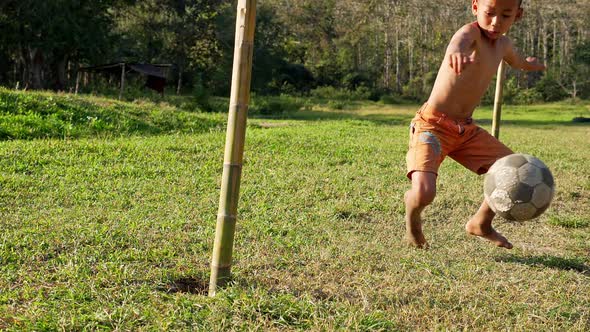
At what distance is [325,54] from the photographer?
42.5 metres

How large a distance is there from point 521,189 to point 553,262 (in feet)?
2.06

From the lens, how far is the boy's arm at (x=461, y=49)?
3.48 metres

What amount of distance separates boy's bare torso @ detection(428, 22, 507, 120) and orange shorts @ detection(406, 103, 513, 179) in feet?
0.20

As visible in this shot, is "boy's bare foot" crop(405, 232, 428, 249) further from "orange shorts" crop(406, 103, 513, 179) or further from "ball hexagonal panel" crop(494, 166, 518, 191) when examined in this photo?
"ball hexagonal panel" crop(494, 166, 518, 191)

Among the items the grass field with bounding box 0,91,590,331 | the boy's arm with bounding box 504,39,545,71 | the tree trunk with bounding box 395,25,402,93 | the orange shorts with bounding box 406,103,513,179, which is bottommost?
the grass field with bounding box 0,91,590,331

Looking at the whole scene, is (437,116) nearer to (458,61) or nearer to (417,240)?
(458,61)

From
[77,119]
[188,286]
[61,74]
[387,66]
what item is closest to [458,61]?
[188,286]

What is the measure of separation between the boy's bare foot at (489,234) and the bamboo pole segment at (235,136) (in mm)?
1995

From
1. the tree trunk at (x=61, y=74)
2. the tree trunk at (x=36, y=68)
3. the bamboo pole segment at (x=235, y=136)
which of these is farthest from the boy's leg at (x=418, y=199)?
the tree trunk at (x=61, y=74)

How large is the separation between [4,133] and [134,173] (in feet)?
10.2

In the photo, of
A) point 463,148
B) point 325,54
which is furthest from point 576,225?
point 325,54

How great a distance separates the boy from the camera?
3.87 m

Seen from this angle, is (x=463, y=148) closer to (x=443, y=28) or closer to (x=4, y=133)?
(x=4, y=133)

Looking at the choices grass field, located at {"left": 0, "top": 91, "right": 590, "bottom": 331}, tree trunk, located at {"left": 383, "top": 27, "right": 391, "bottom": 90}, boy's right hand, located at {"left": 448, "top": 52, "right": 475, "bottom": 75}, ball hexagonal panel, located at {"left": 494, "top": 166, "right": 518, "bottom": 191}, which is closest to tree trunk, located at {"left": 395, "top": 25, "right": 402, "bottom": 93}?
tree trunk, located at {"left": 383, "top": 27, "right": 391, "bottom": 90}
